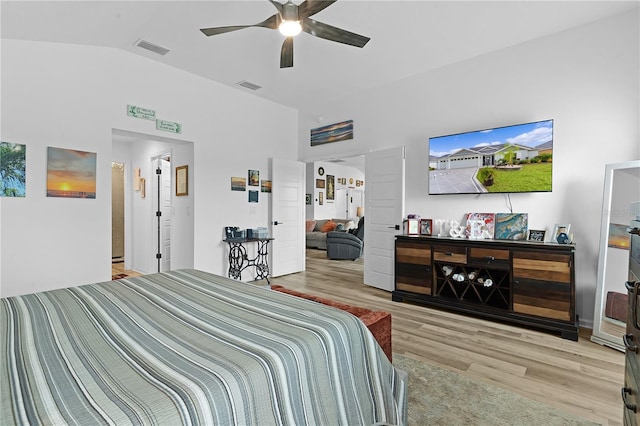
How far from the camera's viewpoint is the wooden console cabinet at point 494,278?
289 centimetres

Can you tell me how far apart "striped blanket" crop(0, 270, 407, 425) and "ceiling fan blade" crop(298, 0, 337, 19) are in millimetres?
1954

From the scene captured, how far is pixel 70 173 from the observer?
335cm

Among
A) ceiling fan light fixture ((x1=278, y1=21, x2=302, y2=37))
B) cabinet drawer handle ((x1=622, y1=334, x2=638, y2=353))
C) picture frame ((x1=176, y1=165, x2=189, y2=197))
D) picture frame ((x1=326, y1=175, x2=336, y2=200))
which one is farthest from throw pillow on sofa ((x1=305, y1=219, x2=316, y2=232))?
cabinet drawer handle ((x1=622, y1=334, x2=638, y2=353))

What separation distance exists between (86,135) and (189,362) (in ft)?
11.7

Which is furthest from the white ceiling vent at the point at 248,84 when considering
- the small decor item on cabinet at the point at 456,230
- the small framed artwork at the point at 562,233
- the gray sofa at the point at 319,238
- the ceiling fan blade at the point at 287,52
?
the gray sofa at the point at 319,238

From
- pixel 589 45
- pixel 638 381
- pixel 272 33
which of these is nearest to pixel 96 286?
pixel 638 381

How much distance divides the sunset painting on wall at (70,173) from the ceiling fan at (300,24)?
2.13 metres

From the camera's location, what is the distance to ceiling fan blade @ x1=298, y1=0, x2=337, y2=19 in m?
2.12

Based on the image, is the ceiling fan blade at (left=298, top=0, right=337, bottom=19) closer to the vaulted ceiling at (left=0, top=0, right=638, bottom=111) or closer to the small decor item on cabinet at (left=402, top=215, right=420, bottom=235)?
the vaulted ceiling at (left=0, top=0, right=638, bottom=111)

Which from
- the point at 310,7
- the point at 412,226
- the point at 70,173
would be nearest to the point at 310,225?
the point at 412,226

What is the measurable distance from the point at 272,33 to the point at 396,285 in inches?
129

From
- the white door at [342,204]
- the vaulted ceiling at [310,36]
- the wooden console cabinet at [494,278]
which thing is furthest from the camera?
the white door at [342,204]

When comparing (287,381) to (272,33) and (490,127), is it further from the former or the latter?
(490,127)

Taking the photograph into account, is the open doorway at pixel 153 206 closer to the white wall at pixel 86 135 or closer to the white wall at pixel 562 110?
the white wall at pixel 86 135
